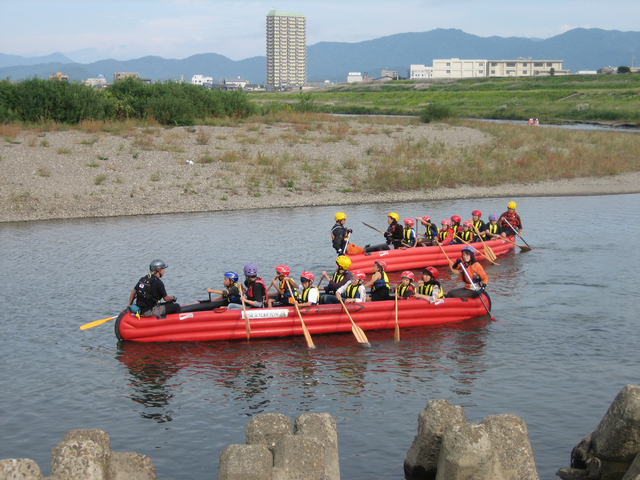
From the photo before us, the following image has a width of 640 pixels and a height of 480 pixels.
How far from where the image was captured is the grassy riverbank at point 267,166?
93.5ft

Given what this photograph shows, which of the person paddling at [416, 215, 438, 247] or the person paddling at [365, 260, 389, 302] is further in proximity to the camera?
the person paddling at [416, 215, 438, 247]

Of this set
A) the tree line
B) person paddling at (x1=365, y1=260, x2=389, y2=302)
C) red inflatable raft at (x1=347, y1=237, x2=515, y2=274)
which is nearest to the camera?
person paddling at (x1=365, y1=260, x2=389, y2=302)

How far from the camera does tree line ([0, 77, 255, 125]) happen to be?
36031 millimetres

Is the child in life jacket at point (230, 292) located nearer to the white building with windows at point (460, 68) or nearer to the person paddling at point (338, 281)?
the person paddling at point (338, 281)

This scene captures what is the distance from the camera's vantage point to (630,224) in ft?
81.0

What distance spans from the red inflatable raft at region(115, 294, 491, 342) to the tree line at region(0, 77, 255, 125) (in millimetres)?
25959

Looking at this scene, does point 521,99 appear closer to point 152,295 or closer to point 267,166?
point 267,166

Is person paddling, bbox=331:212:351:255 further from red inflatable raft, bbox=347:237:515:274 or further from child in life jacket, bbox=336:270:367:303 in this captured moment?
child in life jacket, bbox=336:270:367:303

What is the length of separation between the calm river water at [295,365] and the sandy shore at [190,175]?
22.6 feet

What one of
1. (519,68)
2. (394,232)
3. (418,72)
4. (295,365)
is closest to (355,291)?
(295,365)

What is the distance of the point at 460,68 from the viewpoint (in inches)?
6491

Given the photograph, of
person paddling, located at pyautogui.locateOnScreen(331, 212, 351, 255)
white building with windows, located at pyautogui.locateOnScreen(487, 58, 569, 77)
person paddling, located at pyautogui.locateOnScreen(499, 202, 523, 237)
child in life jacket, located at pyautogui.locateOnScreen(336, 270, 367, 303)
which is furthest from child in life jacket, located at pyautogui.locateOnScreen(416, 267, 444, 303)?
white building with windows, located at pyautogui.locateOnScreen(487, 58, 569, 77)

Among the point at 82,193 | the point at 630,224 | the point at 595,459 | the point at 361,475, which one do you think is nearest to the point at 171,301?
the point at 361,475

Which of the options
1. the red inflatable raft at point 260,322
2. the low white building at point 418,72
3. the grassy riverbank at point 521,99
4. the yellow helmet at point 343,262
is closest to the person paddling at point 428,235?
the yellow helmet at point 343,262
